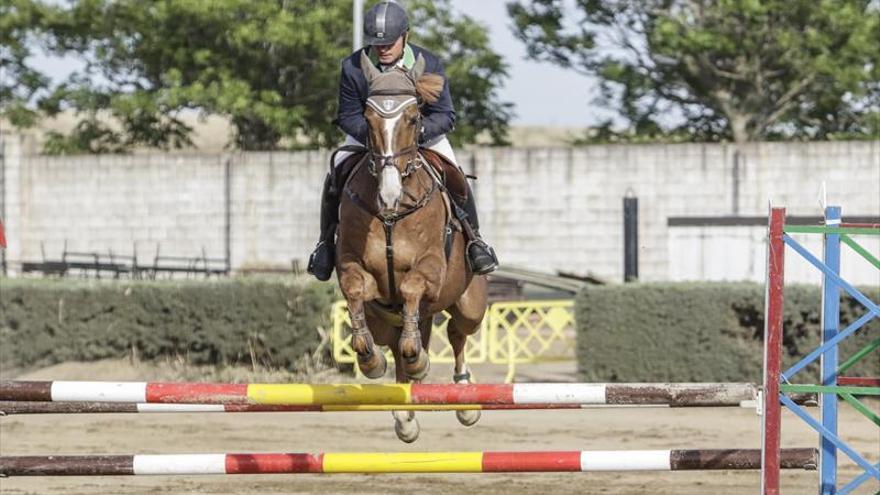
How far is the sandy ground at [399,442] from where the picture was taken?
1243 centimetres

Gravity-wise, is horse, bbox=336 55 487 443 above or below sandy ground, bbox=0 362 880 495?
above

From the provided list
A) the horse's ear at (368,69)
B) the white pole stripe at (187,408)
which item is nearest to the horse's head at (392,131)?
the horse's ear at (368,69)

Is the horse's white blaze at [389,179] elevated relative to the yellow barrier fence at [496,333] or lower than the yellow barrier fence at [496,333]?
elevated

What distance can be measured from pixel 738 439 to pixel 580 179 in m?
13.6

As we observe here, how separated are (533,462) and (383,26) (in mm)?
2477

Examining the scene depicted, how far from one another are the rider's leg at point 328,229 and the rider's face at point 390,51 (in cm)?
73

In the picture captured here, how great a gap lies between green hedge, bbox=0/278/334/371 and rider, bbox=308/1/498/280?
1002 cm

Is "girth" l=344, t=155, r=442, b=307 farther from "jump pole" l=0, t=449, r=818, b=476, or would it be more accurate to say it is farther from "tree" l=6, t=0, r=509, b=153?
"tree" l=6, t=0, r=509, b=153

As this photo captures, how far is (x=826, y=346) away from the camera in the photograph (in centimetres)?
803

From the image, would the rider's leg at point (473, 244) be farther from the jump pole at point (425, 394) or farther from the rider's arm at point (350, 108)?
the jump pole at point (425, 394)

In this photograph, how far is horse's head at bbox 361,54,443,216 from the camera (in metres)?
8.23

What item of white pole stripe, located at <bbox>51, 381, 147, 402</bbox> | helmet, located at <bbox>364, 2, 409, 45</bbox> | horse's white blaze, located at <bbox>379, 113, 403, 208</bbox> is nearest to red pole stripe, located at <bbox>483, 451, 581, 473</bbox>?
horse's white blaze, located at <bbox>379, 113, 403, 208</bbox>

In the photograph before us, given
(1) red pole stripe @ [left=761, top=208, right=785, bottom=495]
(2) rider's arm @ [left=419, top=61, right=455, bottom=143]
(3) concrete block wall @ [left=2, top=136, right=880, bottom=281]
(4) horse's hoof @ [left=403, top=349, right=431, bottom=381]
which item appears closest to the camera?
(1) red pole stripe @ [left=761, top=208, right=785, bottom=495]

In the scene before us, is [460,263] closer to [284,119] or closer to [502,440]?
[502,440]
